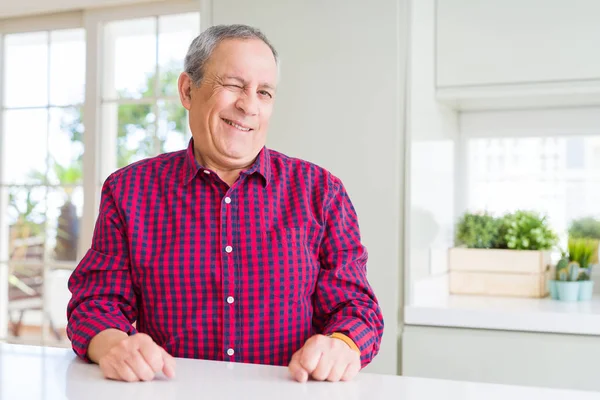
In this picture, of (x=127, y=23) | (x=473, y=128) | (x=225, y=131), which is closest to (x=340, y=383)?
(x=225, y=131)

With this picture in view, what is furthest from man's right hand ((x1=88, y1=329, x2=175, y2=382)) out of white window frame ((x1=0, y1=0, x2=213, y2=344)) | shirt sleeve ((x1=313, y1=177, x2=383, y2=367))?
white window frame ((x1=0, y1=0, x2=213, y2=344))

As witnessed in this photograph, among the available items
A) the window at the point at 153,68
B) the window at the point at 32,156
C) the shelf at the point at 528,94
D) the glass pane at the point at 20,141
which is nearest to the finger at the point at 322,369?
the shelf at the point at 528,94

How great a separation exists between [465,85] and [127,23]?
149cm

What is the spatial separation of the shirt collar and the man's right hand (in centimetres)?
43

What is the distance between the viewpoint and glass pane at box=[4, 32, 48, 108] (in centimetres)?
357

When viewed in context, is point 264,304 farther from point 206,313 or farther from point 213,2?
point 213,2

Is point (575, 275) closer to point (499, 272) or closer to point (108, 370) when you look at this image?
point (499, 272)

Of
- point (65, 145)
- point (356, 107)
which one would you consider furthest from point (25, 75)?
point (356, 107)

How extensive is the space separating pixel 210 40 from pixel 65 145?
278cm

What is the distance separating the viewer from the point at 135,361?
105 cm

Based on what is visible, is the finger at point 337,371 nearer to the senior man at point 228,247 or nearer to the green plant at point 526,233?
the senior man at point 228,247

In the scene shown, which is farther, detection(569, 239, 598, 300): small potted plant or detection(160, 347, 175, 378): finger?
detection(569, 239, 598, 300): small potted plant

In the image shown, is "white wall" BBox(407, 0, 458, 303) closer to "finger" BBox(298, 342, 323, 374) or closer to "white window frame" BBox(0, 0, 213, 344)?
"white window frame" BBox(0, 0, 213, 344)

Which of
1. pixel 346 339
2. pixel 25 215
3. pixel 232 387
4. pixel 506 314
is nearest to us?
pixel 232 387
